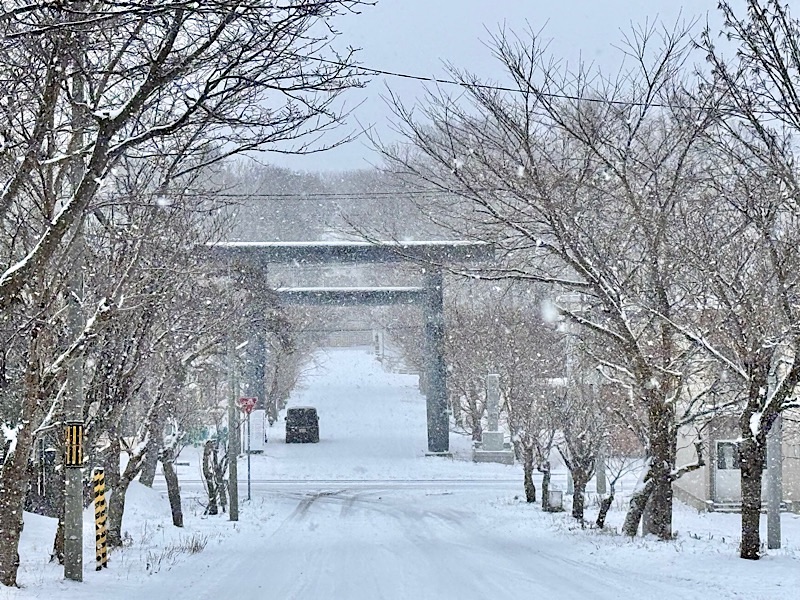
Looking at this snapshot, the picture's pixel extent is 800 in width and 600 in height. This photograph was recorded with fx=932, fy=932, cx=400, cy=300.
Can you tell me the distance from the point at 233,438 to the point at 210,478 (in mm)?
2073

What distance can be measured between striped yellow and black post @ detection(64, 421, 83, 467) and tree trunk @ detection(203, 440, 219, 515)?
10381mm

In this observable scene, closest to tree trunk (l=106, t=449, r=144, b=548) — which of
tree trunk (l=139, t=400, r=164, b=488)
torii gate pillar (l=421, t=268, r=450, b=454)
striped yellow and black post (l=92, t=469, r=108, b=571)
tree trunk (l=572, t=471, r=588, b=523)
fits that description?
tree trunk (l=139, t=400, r=164, b=488)

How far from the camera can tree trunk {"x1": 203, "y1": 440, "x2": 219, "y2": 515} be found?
22969 millimetres

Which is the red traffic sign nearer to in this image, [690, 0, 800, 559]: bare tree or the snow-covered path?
the snow-covered path

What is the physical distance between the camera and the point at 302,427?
148ft

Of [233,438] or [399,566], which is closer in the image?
[399,566]

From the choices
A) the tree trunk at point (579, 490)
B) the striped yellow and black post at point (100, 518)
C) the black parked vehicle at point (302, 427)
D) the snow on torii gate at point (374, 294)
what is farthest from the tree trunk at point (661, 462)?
the black parked vehicle at point (302, 427)

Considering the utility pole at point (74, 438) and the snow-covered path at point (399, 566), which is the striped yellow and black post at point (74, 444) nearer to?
the utility pole at point (74, 438)

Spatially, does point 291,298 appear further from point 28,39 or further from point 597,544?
point 28,39

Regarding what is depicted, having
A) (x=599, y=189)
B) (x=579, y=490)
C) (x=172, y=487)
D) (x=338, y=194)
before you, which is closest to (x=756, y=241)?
(x=599, y=189)

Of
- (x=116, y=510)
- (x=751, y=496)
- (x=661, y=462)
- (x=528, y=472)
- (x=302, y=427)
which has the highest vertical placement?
(x=661, y=462)

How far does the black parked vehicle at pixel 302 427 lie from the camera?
148ft

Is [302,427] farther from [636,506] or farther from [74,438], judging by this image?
[74,438]

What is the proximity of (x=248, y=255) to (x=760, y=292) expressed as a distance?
26.1 m
